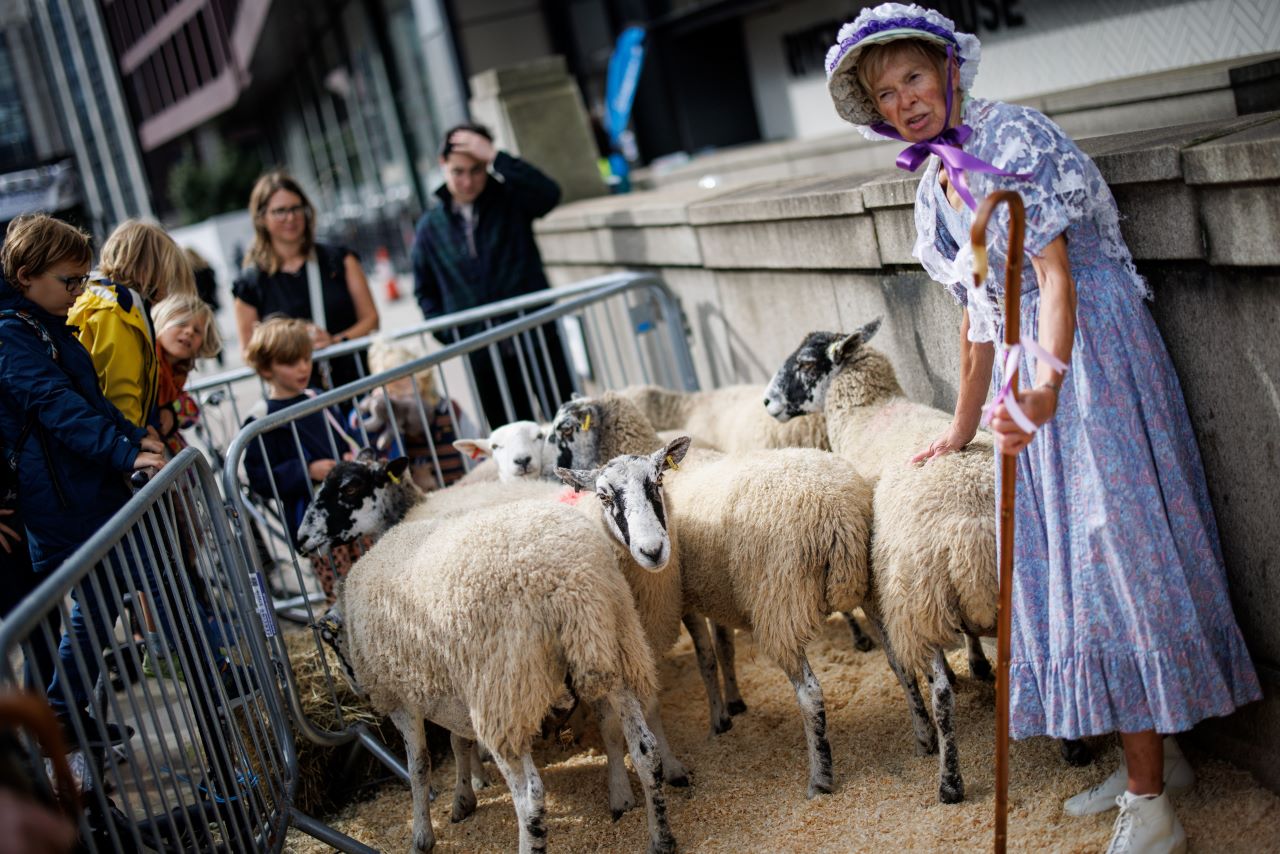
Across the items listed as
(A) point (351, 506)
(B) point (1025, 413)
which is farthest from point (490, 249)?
(B) point (1025, 413)

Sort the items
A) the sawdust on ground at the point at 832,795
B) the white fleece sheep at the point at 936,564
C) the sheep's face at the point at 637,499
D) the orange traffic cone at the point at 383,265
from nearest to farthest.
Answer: the sawdust on ground at the point at 832,795, the white fleece sheep at the point at 936,564, the sheep's face at the point at 637,499, the orange traffic cone at the point at 383,265

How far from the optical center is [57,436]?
12.7ft

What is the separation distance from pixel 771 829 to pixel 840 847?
26cm

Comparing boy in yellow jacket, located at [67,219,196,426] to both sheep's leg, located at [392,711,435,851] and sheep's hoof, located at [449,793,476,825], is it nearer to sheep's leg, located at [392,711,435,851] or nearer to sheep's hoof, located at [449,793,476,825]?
→ sheep's leg, located at [392,711,435,851]

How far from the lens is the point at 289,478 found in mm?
5234

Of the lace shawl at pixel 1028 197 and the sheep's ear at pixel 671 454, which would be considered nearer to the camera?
the lace shawl at pixel 1028 197

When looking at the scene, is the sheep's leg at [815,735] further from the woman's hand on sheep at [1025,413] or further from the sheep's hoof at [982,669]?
the woman's hand on sheep at [1025,413]

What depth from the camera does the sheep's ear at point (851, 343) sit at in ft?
14.5

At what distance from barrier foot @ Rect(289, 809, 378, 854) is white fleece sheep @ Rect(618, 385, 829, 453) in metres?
2.08

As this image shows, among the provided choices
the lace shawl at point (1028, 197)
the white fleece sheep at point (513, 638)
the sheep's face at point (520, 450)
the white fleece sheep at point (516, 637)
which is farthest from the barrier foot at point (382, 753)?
the lace shawl at point (1028, 197)

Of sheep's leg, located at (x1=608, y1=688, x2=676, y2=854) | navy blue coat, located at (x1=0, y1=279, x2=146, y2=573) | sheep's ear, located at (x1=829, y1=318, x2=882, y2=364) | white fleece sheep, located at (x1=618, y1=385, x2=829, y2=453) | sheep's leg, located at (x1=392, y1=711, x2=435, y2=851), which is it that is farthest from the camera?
white fleece sheep, located at (x1=618, y1=385, x2=829, y2=453)

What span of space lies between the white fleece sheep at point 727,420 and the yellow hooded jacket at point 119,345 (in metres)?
1.99

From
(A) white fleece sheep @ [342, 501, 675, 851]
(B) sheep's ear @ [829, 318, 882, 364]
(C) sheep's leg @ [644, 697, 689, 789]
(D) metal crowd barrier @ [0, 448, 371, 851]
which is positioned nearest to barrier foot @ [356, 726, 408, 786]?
(D) metal crowd barrier @ [0, 448, 371, 851]

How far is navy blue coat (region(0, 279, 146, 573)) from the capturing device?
384 centimetres
